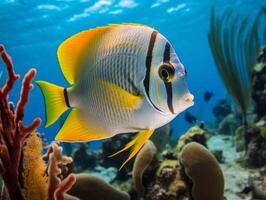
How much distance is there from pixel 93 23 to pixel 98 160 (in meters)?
22.0

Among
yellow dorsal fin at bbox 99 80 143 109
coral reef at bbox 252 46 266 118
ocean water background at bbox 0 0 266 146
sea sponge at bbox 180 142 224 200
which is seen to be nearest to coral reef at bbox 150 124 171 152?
coral reef at bbox 252 46 266 118

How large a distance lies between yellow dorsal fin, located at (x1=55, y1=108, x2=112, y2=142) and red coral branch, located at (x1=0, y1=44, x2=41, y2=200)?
0.21m

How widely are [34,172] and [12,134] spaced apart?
0.39 meters

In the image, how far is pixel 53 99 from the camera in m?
1.84

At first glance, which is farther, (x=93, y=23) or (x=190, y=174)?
(x=93, y=23)

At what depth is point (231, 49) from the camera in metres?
7.89

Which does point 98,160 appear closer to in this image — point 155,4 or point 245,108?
point 245,108

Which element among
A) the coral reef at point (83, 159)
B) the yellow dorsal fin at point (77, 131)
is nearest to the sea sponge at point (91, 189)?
the yellow dorsal fin at point (77, 131)

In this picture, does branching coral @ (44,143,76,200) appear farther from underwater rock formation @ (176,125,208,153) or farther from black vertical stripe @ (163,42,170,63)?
underwater rock formation @ (176,125,208,153)

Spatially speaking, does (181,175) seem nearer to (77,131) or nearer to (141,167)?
(141,167)

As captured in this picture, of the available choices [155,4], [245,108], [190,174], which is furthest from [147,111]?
[155,4]

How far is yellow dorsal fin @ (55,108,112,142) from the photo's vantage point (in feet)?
6.18

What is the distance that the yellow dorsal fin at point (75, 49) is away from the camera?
6.19ft

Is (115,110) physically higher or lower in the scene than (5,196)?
higher
